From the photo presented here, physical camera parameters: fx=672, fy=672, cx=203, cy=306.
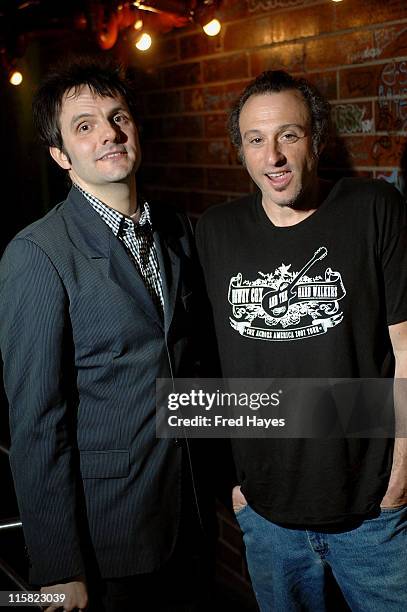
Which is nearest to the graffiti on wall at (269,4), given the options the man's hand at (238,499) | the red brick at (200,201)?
the red brick at (200,201)

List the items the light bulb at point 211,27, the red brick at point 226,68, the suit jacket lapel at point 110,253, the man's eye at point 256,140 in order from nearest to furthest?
the suit jacket lapel at point 110,253, the man's eye at point 256,140, the light bulb at point 211,27, the red brick at point 226,68

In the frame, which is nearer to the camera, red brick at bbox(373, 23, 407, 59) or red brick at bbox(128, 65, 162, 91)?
red brick at bbox(373, 23, 407, 59)

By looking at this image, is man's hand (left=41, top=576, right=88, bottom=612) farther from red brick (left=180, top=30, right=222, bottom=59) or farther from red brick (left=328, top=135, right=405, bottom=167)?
red brick (left=180, top=30, right=222, bottom=59)

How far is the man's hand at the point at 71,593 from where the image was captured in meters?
1.68

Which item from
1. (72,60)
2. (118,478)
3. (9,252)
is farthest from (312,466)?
(72,60)

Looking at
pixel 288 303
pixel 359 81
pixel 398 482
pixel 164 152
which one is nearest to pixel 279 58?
pixel 359 81

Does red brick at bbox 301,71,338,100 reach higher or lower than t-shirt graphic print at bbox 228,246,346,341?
higher

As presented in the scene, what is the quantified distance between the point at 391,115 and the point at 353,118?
0.17 meters

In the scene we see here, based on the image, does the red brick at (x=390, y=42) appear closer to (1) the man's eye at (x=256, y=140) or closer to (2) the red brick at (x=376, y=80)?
(2) the red brick at (x=376, y=80)

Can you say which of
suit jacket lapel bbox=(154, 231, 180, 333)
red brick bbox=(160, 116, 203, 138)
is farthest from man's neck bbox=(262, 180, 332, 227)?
red brick bbox=(160, 116, 203, 138)

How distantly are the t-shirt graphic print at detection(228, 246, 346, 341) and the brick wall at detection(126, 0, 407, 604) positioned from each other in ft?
1.85

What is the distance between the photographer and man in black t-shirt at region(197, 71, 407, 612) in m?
1.73

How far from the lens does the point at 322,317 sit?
1748mm

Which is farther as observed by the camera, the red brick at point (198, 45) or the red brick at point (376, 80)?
the red brick at point (198, 45)
